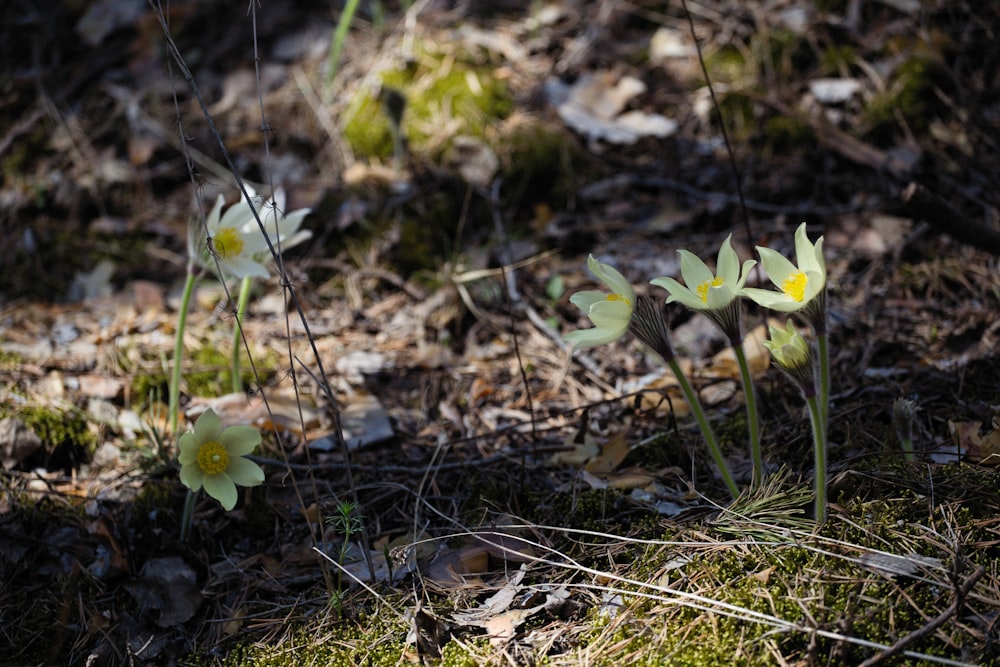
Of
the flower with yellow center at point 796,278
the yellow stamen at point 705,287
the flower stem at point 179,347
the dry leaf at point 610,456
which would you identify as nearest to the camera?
the flower with yellow center at point 796,278

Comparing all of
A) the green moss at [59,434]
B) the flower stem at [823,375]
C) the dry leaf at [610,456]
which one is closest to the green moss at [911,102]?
the dry leaf at [610,456]

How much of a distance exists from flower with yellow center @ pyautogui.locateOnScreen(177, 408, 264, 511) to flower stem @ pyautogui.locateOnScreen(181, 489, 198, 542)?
116mm

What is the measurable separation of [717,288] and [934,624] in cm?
70

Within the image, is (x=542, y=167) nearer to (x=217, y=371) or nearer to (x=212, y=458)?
(x=217, y=371)

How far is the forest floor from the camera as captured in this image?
5.41ft

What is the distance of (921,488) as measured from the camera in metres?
1.73

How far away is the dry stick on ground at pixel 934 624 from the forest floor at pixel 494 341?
1 cm

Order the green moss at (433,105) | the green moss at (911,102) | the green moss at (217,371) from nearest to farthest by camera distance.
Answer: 1. the green moss at (217,371)
2. the green moss at (911,102)
3. the green moss at (433,105)

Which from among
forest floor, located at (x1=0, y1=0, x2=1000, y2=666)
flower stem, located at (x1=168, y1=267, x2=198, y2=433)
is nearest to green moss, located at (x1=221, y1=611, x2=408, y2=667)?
forest floor, located at (x1=0, y1=0, x2=1000, y2=666)

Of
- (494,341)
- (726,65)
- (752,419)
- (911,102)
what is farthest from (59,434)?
(911,102)

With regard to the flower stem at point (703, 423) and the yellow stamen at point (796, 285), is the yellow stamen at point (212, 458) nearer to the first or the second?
the flower stem at point (703, 423)

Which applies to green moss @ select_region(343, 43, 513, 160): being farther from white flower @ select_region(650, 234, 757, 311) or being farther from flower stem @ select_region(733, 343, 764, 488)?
flower stem @ select_region(733, 343, 764, 488)

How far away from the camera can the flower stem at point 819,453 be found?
1588 millimetres

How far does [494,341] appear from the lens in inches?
117
